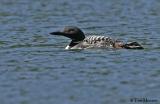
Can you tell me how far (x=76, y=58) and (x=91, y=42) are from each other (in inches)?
63.0

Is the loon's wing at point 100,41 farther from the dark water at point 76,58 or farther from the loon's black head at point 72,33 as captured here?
the loon's black head at point 72,33

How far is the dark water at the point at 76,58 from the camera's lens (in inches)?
482

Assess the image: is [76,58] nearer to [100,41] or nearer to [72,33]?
[100,41]

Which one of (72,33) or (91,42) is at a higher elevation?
(72,33)

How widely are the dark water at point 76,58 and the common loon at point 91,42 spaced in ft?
0.78

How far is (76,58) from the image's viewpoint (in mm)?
15617

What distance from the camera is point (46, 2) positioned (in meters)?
26.4

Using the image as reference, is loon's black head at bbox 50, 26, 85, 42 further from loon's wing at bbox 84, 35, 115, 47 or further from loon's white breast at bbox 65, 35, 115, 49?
loon's wing at bbox 84, 35, 115, 47

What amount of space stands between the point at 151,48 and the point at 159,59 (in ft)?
5.25

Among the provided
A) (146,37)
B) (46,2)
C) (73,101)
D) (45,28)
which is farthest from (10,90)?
(46,2)

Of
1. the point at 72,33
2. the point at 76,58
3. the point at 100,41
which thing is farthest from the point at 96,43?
the point at 76,58

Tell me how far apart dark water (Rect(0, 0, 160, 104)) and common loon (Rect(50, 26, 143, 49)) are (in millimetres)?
239

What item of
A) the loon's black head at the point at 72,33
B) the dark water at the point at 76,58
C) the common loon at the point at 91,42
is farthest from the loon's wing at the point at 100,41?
the loon's black head at the point at 72,33

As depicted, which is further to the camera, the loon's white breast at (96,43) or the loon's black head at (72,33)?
the loon's black head at (72,33)
